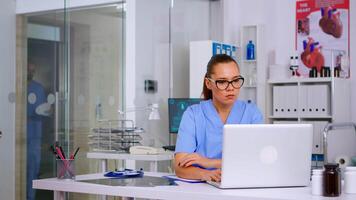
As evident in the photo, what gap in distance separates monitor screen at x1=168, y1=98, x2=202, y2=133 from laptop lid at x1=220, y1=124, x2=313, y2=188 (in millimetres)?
2671

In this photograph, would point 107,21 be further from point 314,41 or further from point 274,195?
point 274,195

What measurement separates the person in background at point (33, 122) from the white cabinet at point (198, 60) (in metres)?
1.48

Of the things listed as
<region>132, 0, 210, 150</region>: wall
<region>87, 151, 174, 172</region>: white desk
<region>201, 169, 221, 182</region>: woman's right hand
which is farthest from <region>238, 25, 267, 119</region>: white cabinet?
<region>201, 169, 221, 182</region>: woman's right hand

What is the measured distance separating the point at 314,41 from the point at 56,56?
2.46m

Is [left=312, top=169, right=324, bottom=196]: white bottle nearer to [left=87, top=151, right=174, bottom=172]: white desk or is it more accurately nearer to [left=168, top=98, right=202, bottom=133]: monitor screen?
[left=87, top=151, right=174, bottom=172]: white desk

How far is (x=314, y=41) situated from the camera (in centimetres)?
566

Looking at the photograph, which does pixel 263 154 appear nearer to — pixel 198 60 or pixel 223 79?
pixel 223 79

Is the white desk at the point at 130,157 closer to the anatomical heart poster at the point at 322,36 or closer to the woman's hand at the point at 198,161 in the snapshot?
the woman's hand at the point at 198,161

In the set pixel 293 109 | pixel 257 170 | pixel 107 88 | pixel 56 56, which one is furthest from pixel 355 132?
pixel 257 170

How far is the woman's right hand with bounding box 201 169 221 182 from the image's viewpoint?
2.50 meters

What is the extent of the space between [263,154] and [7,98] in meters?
2.39

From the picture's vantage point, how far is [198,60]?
215 inches

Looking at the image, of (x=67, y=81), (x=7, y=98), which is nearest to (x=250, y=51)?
(x=67, y=81)

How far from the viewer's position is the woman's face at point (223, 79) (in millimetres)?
2691
